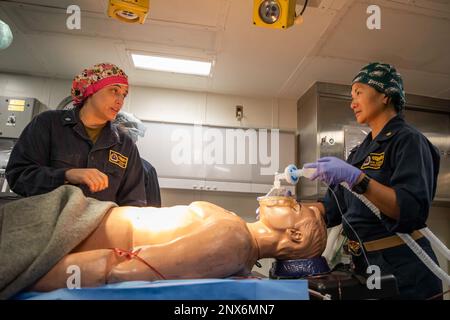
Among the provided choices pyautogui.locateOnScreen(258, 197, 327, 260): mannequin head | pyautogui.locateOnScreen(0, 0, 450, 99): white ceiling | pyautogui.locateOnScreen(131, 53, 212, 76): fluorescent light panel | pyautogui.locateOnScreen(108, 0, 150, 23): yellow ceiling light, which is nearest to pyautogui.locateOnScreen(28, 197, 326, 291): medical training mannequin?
pyautogui.locateOnScreen(258, 197, 327, 260): mannequin head

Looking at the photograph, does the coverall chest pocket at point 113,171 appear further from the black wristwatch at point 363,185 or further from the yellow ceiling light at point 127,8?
the black wristwatch at point 363,185

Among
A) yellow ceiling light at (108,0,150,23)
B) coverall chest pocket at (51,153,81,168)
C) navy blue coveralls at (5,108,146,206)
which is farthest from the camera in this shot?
yellow ceiling light at (108,0,150,23)

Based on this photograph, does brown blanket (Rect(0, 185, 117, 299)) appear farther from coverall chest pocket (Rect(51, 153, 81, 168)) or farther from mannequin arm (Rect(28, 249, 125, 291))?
coverall chest pocket (Rect(51, 153, 81, 168))

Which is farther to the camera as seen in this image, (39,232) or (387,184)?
(387,184)

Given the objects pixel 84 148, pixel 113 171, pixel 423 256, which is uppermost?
pixel 84 148

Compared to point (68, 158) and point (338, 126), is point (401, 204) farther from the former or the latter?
point (338, 126)

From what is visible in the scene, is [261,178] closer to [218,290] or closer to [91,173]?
[91,173]

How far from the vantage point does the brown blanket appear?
91cm

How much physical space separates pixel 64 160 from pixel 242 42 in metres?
1.89

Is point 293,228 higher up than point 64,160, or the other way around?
point 64,160

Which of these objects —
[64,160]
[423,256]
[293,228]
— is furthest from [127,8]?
[423,256]

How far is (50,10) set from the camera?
2.59 m

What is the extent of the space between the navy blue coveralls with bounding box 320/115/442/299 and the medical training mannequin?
0.28 meters

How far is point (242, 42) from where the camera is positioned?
9.48 feet
